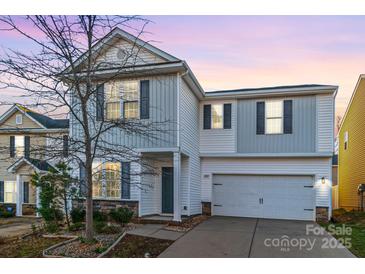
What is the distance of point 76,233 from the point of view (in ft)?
28.8

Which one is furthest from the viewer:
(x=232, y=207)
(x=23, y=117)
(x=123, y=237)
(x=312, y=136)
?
(x=23, y=117)

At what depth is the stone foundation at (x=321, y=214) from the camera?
A: 1205 centimetres

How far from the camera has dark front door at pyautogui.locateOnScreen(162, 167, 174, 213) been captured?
38.9 feet

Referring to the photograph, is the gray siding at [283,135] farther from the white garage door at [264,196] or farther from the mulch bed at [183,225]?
the mulch bed at [183,225]

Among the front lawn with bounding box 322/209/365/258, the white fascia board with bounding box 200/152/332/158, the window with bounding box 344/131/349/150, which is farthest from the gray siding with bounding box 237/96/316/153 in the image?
the window with bounding box 344/131/349/150

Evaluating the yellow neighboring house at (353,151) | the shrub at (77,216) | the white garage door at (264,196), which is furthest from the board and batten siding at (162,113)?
the yellow neighboring house at (353,151)

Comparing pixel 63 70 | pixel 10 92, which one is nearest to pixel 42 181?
pixel 10 92

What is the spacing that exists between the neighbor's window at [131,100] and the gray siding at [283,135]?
4902mm

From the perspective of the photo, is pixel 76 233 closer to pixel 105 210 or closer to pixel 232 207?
pixel 105 210

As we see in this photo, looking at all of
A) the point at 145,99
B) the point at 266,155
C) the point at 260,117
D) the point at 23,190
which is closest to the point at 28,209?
the point at 23,190

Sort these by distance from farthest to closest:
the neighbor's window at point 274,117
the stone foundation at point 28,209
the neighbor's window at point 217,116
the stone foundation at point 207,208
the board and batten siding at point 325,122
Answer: the stone foundation at point 28,209
the neighbor's window at point 217,116
the stone foundation at point 207,208
the neighbor's window at point 274,117
the board and batten siding at point 325,122

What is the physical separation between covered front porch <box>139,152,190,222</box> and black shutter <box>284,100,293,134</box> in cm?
471

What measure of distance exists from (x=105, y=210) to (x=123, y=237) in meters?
3.53

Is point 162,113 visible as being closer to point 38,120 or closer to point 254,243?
point 254,243
